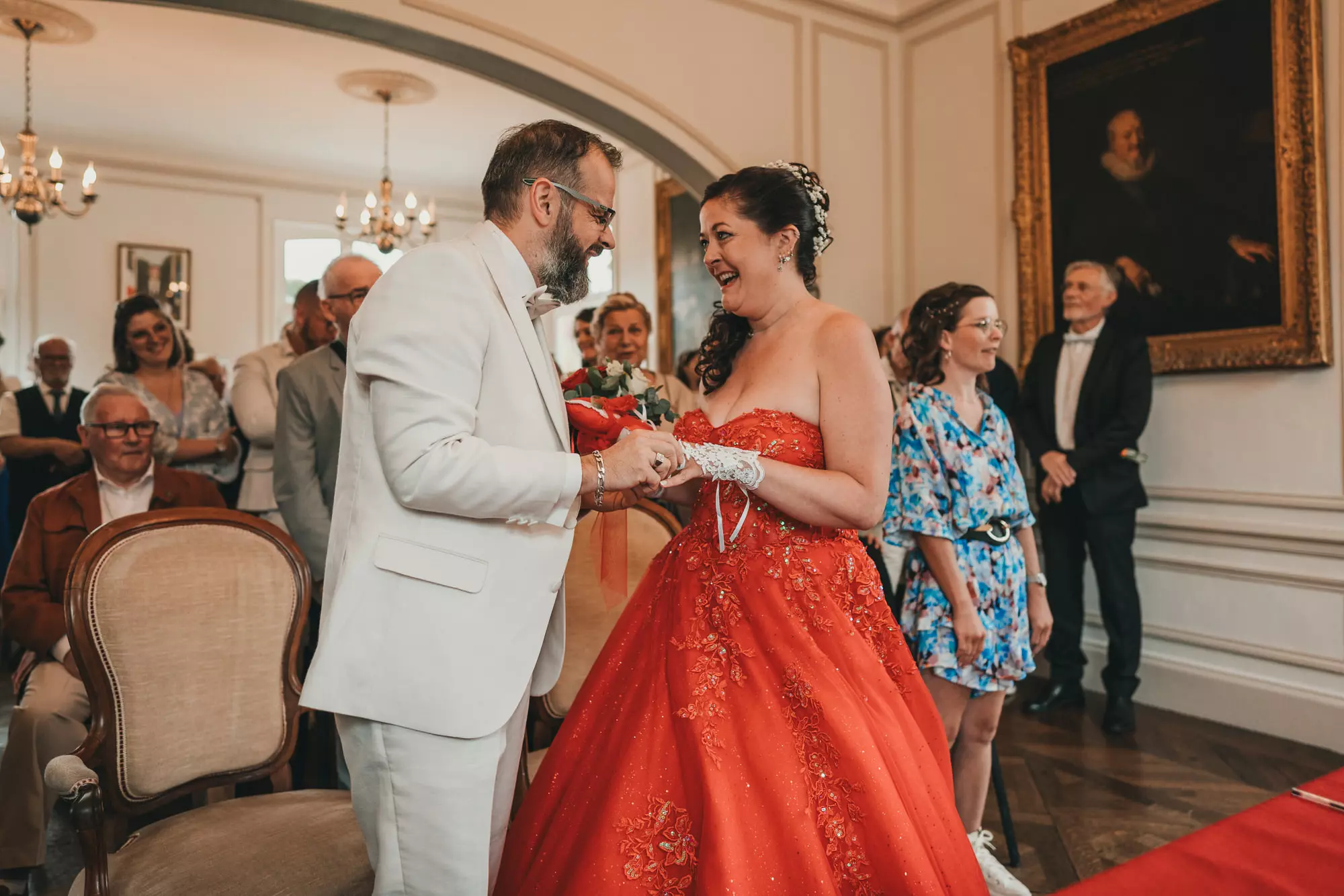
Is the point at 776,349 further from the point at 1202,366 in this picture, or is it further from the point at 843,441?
the point at 1202,366

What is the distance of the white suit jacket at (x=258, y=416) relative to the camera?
11.9 ft

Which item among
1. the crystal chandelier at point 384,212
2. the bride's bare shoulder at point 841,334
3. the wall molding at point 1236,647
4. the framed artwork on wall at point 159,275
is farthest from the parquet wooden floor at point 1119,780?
the framed artwork on wall at point 159,275

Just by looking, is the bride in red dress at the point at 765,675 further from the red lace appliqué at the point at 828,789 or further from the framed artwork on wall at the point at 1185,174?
the framed artwork on wall at the point at 1185,174

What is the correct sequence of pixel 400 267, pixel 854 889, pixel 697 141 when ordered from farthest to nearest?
pixel 697 141 → pixel 854 889 → pixel 400 267

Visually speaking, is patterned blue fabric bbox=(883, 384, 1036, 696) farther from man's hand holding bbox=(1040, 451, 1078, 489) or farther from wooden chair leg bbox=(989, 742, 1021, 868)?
man's hand holding bbox=(1040, 451, 1078, 489)

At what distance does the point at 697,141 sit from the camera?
4.85 m

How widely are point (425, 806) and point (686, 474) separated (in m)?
0.70

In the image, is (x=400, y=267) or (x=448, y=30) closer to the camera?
(x=400, y=267)

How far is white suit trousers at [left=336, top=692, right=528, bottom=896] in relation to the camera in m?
1.39

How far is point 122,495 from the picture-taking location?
9.91 ft

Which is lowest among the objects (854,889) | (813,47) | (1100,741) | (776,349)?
(1100,741)

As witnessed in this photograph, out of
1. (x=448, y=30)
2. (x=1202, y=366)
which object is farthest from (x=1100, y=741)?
(x=448, y=30)

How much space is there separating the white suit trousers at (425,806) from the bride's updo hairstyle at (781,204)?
1106mm

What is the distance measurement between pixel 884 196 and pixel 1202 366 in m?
2.06
